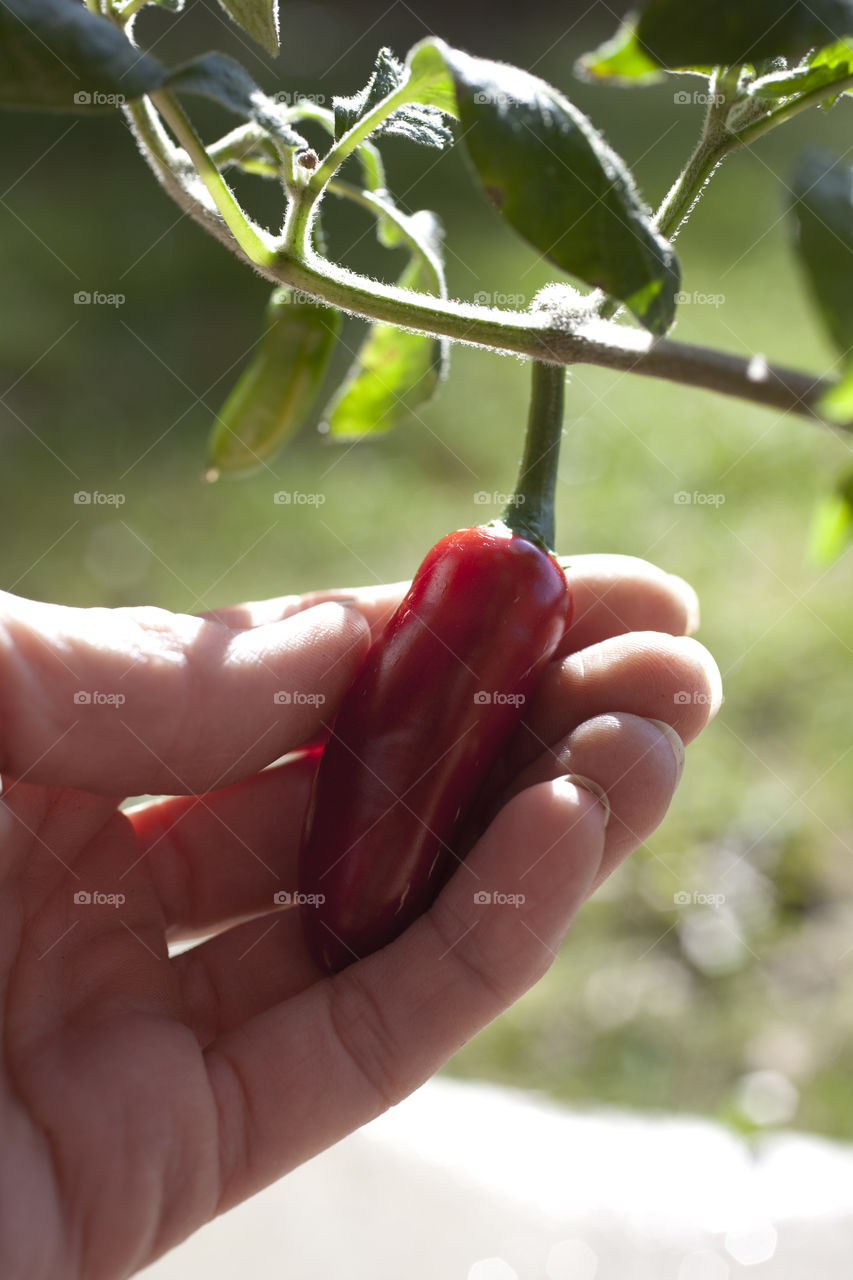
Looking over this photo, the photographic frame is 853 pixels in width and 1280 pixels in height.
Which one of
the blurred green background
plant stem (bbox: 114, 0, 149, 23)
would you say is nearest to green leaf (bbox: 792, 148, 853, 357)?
plant stem (bbox: 114, 0, 149, 23)

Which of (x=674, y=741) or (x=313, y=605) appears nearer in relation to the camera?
(x=674, y=741)

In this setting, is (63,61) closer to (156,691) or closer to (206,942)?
(156,691)

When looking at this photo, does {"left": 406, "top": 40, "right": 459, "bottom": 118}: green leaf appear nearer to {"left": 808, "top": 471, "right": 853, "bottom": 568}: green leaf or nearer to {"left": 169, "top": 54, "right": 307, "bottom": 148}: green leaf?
{"left": 169, "top": 54, "right": 307, "bottom": 148}: green leaf

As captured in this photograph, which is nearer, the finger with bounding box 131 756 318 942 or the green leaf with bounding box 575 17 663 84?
the green leaf with bounding box 575 17 663 84

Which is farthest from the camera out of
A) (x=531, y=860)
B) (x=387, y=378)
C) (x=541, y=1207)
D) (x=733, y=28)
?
(x=541, y=1207)

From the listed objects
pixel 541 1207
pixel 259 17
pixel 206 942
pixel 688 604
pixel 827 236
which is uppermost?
pixel 259 17

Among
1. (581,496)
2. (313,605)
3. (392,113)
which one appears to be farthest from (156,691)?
(581,496)

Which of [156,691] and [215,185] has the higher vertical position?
[215,185]

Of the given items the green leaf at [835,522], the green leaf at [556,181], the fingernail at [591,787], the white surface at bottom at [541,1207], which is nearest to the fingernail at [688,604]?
the fingernail at [591,787]
